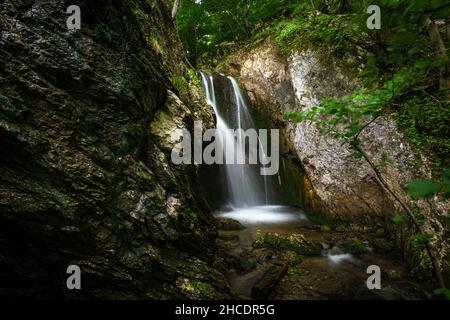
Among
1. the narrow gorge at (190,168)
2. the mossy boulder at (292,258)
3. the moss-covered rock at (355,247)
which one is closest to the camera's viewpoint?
the narrow gorge at (190,168)

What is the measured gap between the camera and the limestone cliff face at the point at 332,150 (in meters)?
6.54

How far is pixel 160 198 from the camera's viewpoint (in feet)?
13.9

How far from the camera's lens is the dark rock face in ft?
10.6

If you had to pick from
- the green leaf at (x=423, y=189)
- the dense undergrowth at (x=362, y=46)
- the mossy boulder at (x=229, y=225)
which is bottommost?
the mossy boulder at (x=229, y=225)

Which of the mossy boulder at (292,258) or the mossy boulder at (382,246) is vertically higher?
the mossy boulder at (382,246)

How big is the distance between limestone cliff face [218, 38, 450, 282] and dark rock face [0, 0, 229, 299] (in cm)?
410

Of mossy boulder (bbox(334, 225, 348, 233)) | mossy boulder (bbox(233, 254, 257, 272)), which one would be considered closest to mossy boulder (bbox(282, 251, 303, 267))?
mossy boulder (bbox(233, 254, 257, 272))

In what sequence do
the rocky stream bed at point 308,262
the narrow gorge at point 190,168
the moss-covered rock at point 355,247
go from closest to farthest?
1. the narrow gorge at point 190,168
2. the rocky stream bed at point 308,262
3. the moss-covered rock at point 355,247

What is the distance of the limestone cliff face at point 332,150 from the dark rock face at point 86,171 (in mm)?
4095

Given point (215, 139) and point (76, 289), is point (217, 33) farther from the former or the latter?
point (76, 289)

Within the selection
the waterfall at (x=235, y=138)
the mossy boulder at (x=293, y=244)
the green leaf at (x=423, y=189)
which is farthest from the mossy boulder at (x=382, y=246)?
the green leaf at (x=423, y=189)

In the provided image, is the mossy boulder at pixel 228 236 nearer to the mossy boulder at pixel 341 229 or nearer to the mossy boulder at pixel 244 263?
the mossy boulder at pixel 244 263

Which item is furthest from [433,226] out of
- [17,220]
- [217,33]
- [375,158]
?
[217,33]

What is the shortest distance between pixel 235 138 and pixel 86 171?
23.9 ft
